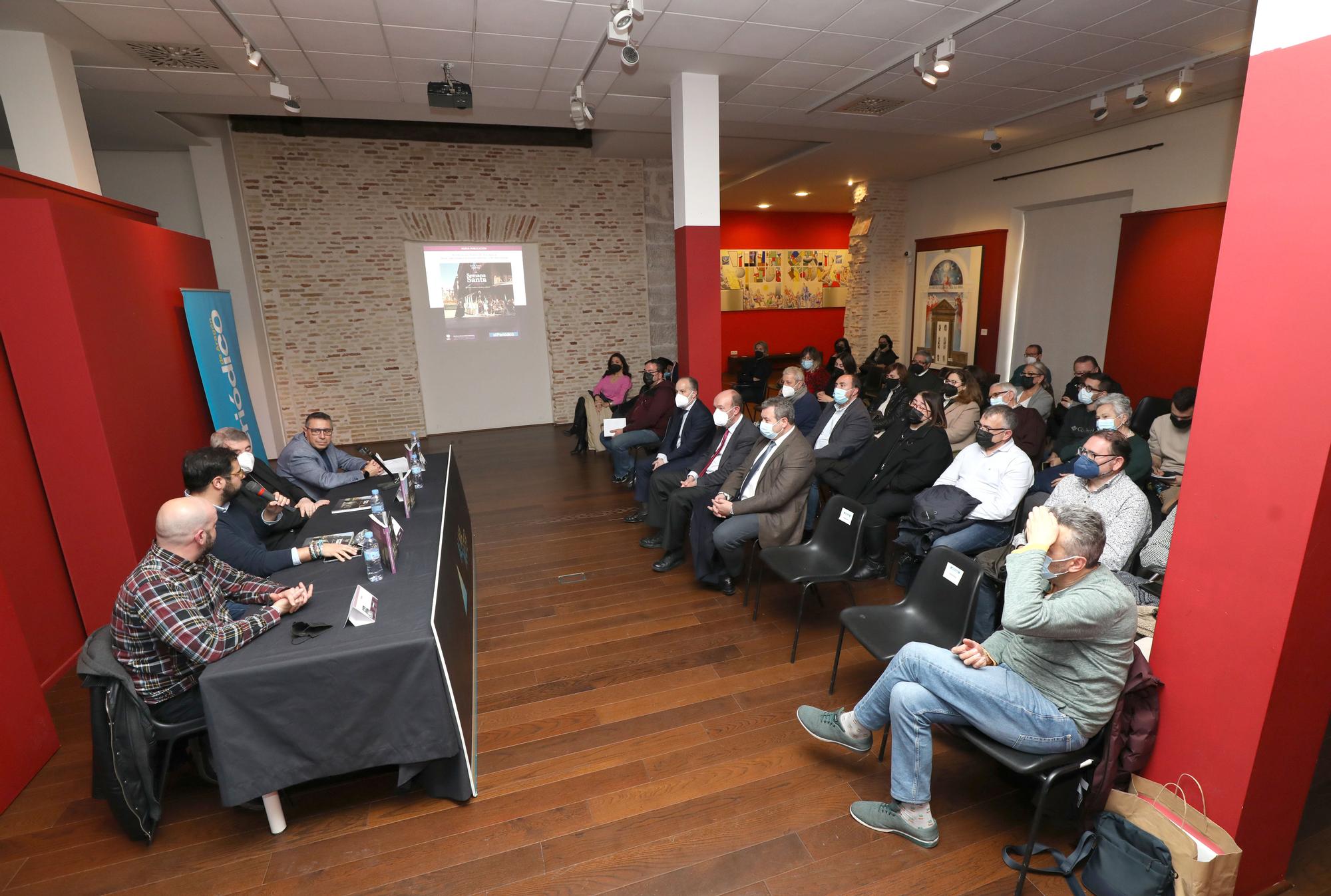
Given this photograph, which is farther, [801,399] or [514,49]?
[801,399]

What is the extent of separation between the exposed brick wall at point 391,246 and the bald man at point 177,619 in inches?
284

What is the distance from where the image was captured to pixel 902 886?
7.23ft

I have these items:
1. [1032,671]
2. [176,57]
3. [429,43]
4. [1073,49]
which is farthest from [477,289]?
[1032,671]

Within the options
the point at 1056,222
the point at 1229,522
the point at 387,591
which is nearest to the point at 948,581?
the point at 1229,522

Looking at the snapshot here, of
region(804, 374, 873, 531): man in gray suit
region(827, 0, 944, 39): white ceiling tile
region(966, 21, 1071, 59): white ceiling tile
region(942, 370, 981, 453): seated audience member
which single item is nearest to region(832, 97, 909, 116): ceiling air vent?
region(966, 21, 1071, 59): white ceiling tile

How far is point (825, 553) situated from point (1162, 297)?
670 cm

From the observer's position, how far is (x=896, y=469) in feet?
14.9

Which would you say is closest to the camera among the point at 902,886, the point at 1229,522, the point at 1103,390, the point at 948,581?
the point at 1229,522

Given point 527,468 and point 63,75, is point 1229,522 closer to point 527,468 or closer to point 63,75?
point 527,468

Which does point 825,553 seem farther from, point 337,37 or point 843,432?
point 337,37

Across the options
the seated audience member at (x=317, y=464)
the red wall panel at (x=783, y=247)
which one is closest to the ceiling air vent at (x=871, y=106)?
the seated audience member at (x=317, y=464)

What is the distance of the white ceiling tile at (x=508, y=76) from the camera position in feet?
17.4

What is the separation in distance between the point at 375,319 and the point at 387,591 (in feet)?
24.2

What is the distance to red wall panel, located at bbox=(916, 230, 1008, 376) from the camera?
9.89m
